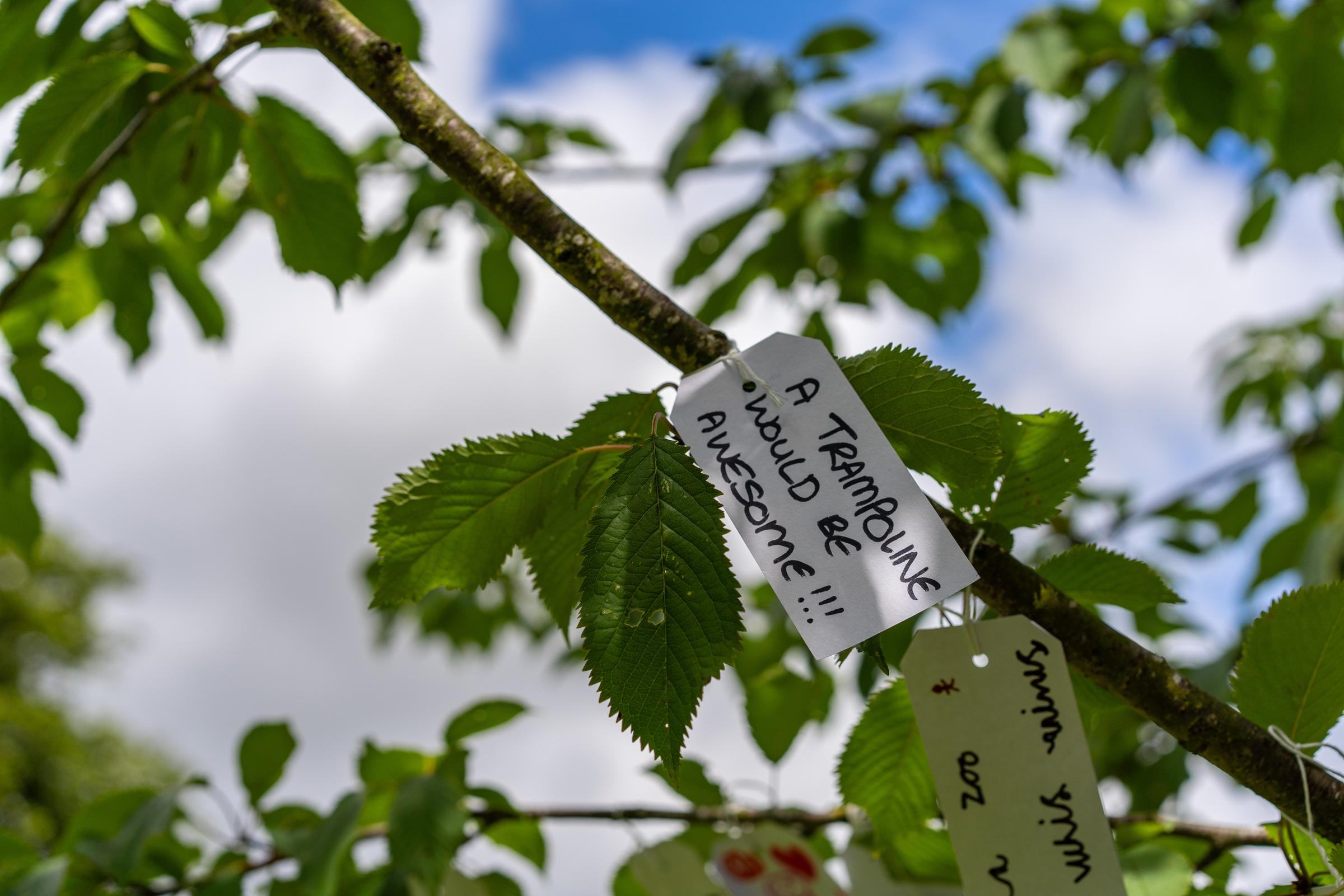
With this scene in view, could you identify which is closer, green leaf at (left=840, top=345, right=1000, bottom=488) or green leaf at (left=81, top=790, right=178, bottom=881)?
green leaf at (left=840, top=345, right=1000, bottom=488)

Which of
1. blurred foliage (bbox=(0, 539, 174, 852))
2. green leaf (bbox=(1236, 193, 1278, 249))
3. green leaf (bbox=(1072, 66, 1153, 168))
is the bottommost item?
green leaf (bbox=(1072, 66, 1153, 168))

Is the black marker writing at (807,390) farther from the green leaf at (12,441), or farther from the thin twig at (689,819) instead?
the green leaf at (12,441)

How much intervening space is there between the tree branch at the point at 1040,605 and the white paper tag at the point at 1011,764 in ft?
0.06

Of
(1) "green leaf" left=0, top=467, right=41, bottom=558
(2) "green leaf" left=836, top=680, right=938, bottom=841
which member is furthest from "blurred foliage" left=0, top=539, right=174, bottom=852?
(2) "green leaf" left=836, top=680, right=938, bottom=841

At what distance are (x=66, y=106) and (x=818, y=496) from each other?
668mm

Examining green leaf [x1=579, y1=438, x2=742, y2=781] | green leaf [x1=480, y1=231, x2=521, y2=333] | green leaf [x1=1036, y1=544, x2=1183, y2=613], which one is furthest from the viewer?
green leaf [x1=480, y1=231, x2=521, y2=333]

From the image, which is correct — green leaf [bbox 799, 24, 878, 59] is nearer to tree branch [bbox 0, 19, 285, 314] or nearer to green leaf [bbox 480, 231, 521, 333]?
green leaf [bbox 480, 231, 521, 333]

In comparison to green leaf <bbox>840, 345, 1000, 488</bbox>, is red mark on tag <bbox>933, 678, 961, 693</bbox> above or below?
below

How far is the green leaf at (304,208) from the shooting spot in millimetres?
814

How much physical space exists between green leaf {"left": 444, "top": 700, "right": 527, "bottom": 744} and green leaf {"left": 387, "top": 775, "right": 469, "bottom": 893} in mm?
87

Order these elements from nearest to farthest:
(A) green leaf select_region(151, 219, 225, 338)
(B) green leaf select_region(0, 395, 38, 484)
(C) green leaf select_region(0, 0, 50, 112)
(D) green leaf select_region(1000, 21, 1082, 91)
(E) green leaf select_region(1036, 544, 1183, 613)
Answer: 1. (E) green leaf select_region(1036, 544, 1183, 613)
2. (C) green leaf select_region(0, 0, 50, 112)
3. (B) green leaf select_region(0, 395, 38, 484)
4. (A) green leaf select_region(151, 219, 225, 338)
5. (D) green leaf select_region(1000, 21, 1082, 91)

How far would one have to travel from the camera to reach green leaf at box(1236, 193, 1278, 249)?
1701mm

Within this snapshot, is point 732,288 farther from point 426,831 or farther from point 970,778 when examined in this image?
point 970,778

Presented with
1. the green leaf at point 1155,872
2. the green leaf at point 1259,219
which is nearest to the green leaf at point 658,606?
the green leaf at point 1155,872
